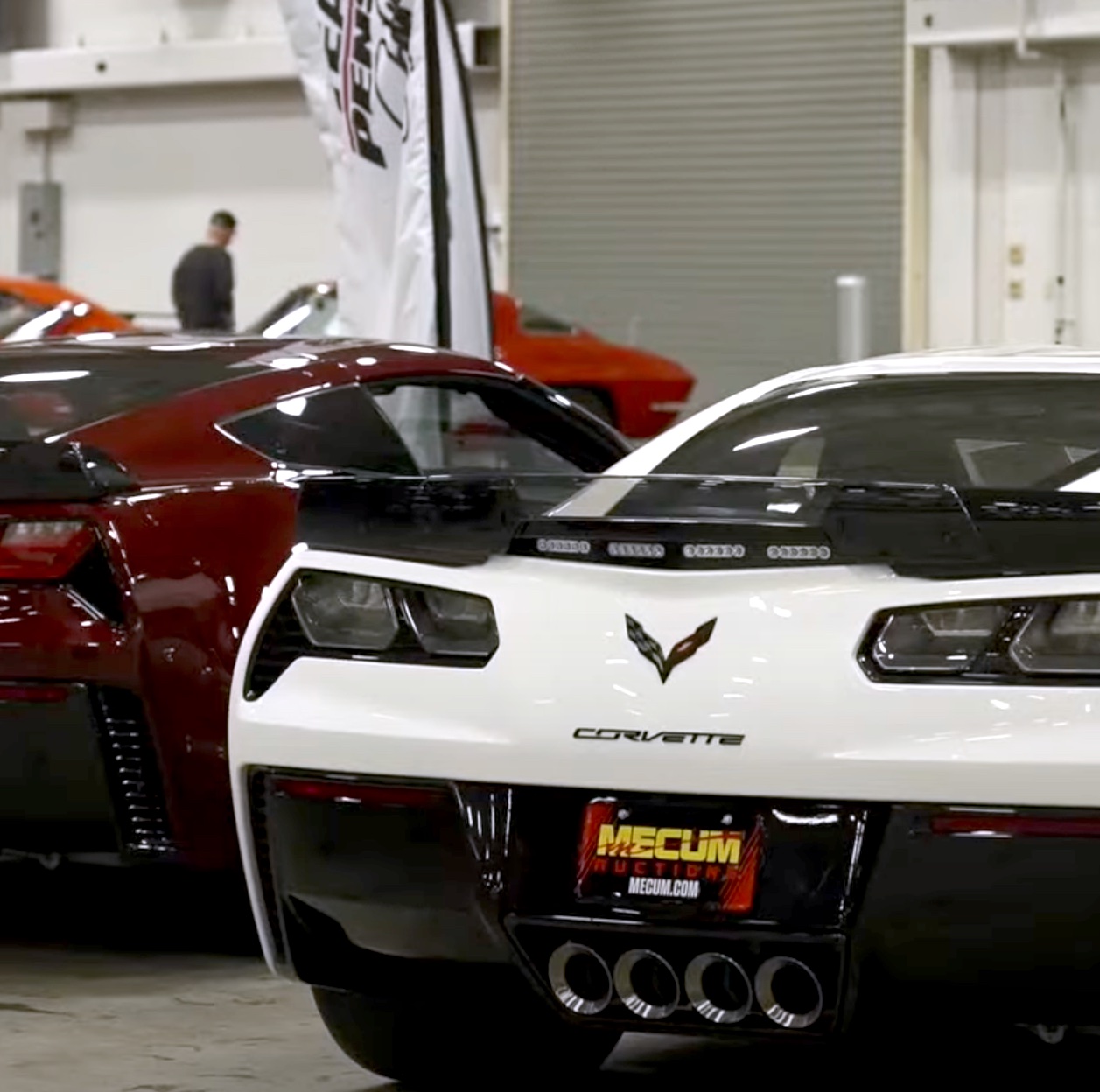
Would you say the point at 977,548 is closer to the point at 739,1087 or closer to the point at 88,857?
the point at 739,1087

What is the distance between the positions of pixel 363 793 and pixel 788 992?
2.29 ft

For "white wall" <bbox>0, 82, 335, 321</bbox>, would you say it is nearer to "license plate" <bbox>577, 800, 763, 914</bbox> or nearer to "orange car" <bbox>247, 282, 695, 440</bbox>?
"orange car" <bbox>247, 282, 695, 440</bbox>

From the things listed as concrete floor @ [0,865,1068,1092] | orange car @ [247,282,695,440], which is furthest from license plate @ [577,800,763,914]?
orange car @ [247,282,695,440]

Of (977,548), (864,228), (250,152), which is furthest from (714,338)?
(977,548)

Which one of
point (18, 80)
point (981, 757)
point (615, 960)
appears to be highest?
point (18, 80)

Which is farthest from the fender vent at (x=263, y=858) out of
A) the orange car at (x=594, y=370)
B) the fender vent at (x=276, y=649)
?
the orange car at (x=594, y=370)

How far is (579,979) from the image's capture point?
417 cm

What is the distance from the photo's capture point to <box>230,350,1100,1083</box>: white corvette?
3.95 m

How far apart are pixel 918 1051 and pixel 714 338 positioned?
1997 centimetres

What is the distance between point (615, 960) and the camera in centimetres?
412

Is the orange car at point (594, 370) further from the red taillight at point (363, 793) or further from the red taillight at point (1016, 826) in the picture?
the red taillight at point (1016, 826)

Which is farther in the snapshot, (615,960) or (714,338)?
(714,338)

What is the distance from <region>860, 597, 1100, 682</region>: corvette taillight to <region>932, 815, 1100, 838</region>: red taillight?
198 mm

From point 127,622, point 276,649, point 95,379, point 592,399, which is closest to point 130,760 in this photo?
point 127,622
